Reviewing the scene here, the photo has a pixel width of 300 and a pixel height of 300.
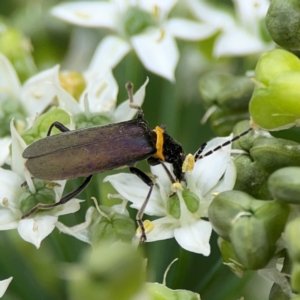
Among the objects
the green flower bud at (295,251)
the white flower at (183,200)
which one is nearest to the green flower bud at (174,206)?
the white flower at (183,200)

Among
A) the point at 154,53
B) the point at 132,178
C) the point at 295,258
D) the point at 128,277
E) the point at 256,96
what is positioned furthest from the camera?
the point at 154,53

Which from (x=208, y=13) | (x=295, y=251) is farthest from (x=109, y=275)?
(x=208, y=13)

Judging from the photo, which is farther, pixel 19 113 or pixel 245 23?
pixel 245 23

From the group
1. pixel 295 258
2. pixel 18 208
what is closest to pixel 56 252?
pixel 18 208

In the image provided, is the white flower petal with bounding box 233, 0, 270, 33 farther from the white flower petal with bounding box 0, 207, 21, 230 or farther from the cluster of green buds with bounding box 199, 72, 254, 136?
the white flower petal with bounding box 0, 207, 21, 230

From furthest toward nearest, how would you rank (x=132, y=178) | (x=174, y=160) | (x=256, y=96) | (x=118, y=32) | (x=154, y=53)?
1. (x=118, y=32)
2. (x=154, y=53)
3. (x=174, y=160)
4. (x=132, y=178)
5. (x=256, y=96)

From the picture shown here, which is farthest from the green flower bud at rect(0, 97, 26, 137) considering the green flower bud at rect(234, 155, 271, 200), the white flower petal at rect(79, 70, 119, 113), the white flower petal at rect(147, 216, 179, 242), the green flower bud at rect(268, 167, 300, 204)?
the green flower bud at rect(268, 167, 300, 204)

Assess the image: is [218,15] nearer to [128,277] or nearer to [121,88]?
[121,88]
